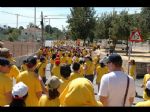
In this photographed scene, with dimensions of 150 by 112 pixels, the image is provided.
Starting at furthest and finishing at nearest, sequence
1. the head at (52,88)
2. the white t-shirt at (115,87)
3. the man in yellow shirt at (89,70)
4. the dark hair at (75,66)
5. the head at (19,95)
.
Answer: the man in yellow shirt at (89,70), the dark hair at (75,66), the white t-shirt at (115,87), the head at (52,88), the head at (19,95)

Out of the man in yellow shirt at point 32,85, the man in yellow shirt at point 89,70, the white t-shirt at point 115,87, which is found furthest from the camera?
the man in yellow shirt at point 89,70

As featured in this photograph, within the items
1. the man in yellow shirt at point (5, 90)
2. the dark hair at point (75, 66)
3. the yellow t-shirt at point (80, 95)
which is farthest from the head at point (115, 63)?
the dark hair at point (75, 66)

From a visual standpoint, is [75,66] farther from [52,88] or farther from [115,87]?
[52,88]

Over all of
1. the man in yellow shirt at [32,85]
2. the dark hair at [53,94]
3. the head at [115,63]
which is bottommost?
the man in yellow shirt at [32,85]

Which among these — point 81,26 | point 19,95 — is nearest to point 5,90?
point 19,95

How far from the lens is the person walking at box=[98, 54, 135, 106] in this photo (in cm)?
483

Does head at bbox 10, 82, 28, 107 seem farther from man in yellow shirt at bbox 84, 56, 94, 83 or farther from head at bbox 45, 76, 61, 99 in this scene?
man in yellow shirt at bbox 84, 56, 94, 83

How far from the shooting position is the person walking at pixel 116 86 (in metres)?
4.83

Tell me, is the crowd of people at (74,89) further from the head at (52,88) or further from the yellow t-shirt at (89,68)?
the yellow t-shirt at (89,68)

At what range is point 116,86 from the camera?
4.81 metres

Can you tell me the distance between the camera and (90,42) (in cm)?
7619

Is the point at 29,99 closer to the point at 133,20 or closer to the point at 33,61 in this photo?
the point at 33,61
